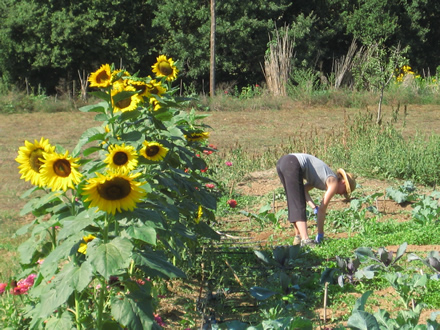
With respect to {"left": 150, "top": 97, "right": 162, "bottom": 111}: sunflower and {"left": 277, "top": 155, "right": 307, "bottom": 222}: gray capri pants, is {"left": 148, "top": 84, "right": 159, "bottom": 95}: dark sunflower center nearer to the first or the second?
{"left": 150, "top": 97, "right": 162, "bottom": 111}: sunflower

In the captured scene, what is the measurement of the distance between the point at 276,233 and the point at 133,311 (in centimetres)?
396

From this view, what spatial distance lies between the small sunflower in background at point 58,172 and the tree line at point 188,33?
58.1 feet

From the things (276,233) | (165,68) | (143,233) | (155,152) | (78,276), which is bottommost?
(276,233)

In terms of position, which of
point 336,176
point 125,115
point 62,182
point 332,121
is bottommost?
point 332,121

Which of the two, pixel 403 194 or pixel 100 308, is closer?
pixel 100 308

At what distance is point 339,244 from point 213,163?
3679 mm

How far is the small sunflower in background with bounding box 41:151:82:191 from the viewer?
2.60 meters

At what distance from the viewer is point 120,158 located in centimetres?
274

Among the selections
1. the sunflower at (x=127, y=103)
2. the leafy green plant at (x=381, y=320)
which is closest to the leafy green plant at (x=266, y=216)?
the sunflower at (x=127, y=103)

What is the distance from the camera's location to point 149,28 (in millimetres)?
23578

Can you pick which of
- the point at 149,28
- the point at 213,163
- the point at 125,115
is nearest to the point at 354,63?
the point at 149,28

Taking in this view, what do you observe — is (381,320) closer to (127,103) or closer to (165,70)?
(127,103)

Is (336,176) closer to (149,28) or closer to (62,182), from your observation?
(62,182)

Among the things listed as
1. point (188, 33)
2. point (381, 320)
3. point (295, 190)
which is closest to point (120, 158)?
point (381, 320)
